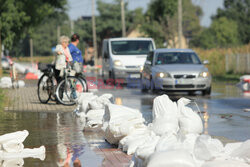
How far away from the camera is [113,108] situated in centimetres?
824

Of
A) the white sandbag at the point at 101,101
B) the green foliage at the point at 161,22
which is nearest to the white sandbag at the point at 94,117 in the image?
the white sandbag at the point at 101,101

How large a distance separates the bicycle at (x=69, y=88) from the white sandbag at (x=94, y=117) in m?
3.85

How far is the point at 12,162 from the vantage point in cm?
695

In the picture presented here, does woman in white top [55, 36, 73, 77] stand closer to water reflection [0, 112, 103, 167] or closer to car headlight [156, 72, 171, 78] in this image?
water reflection [0, 112, 103, 167]

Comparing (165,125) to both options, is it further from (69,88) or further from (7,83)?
(7,83)

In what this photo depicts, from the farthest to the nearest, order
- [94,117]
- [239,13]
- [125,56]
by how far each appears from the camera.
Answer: [239,13] → [125,56] → [94,117]

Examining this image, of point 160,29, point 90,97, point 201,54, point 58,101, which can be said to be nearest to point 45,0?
point 201,54

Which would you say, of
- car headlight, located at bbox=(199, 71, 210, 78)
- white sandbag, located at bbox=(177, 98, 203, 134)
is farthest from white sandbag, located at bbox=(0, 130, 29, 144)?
car headlight, located at bbox=(199, 71, 210, 78)

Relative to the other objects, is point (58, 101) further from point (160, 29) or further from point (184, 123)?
point (160, 29)

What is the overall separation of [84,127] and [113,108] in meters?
1.85

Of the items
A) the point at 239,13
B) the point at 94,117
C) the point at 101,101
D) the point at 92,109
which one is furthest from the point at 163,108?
the point at 239,13

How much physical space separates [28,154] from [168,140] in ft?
7.68

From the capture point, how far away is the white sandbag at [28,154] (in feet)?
23.8

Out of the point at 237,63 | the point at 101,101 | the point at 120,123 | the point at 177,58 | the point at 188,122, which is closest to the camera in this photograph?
the point at 188,122
